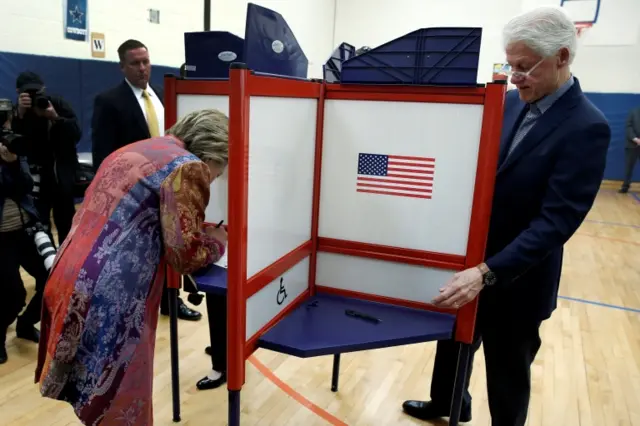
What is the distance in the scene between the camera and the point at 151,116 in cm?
265

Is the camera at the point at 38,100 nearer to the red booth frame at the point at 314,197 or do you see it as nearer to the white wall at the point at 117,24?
the red booth frame at the point at 314,197

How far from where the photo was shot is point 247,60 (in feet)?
4.01

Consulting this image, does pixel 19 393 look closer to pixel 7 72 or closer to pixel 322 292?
pixel 322 292

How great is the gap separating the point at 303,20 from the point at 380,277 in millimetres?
7427

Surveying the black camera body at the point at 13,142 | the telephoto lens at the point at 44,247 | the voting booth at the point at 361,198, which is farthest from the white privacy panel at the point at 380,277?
the black camera body at the point at 13,142

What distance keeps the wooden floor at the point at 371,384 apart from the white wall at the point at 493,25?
6.09 meters

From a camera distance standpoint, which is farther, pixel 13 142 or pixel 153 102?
pixel 153 102

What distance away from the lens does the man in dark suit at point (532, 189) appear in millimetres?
1302

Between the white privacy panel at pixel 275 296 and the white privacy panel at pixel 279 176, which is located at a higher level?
the white privacy panel at pixel 279 176

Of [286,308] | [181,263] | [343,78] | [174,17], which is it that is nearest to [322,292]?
[286,308]

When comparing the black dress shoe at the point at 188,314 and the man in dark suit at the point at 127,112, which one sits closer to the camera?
the man in dark suit at the point at 127,112

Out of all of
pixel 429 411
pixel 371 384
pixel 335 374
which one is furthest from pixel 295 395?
pixel 429 411

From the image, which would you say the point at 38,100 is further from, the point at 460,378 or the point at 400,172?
the point at 460,378

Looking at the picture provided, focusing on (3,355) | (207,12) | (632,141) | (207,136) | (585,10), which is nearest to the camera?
(207,136)
